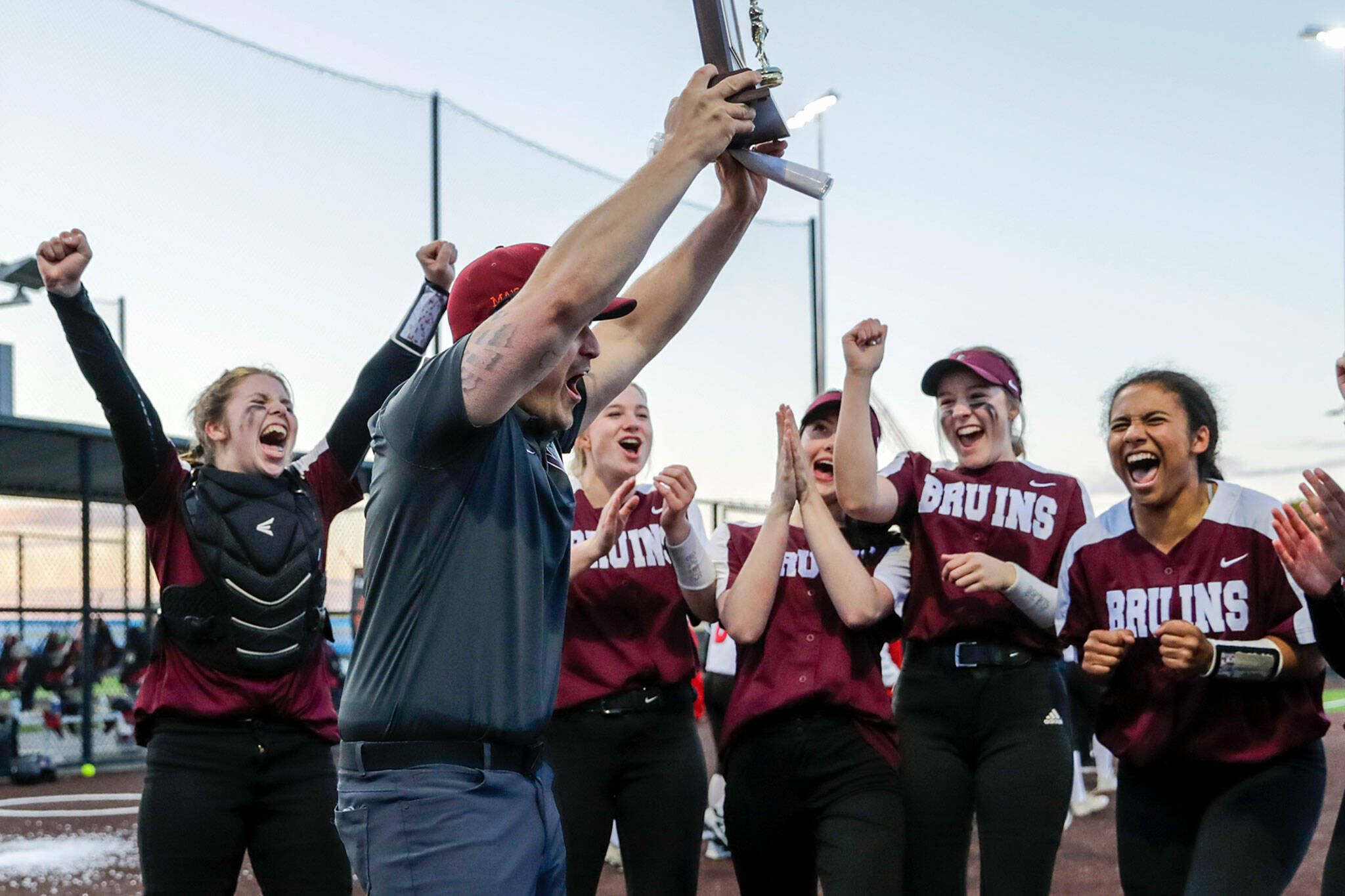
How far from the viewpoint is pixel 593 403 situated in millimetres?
2443

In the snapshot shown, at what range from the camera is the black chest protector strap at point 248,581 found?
3.17 metres

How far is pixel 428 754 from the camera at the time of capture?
1.83 meters

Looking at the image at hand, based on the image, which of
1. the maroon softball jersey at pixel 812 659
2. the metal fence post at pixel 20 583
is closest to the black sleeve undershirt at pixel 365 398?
the maroon softball jersey at pixel 812 659

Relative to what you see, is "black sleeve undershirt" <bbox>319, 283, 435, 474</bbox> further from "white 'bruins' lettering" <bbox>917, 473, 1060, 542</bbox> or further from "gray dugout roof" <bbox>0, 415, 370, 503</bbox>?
"gray dugout roof" <bbox>0, 415, 370, 503</bbox>

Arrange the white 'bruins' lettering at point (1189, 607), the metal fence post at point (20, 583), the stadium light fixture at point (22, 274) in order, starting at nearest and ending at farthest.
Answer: the white 'bruins' lettering at point (1189, 607) < the stadium light fixture at point (22, 274) < the metal fence post at point (20, 583)

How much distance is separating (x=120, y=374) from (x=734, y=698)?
6.63 ft

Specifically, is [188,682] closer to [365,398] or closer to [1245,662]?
[365,398]

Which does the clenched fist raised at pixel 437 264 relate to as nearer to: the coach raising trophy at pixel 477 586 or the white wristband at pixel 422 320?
the white wristband at pixel 422 320

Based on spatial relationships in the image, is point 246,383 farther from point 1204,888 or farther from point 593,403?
point 1204,888

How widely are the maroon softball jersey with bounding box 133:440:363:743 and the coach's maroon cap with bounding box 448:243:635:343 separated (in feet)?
5.22

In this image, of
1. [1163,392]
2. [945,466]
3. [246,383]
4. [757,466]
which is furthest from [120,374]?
[757,466]

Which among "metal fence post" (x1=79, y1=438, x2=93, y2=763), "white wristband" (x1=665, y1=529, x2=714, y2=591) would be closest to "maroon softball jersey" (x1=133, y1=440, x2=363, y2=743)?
"white wristband" (x1=665, y1=529, x2=714, y2=591)

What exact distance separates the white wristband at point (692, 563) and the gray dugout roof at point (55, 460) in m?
6.19

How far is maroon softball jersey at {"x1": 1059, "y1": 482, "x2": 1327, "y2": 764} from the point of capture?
9.61ft
